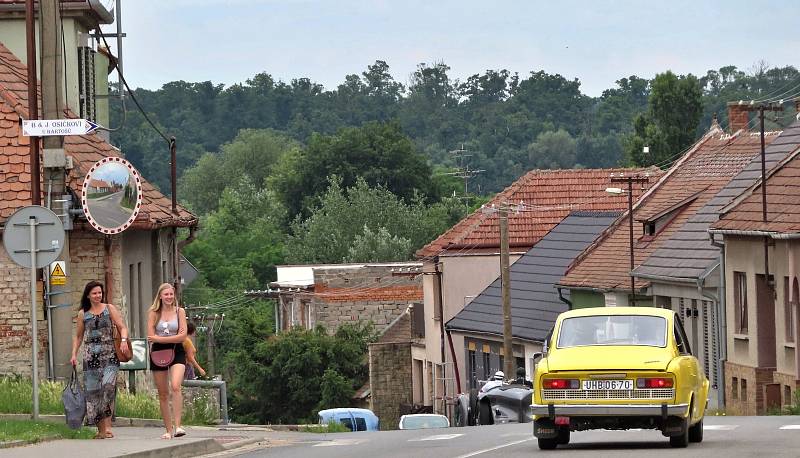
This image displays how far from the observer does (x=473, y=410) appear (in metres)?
36.1

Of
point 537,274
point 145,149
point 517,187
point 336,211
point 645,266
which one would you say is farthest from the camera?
point 145,149

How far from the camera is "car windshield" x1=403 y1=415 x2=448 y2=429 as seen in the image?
45.5 metres

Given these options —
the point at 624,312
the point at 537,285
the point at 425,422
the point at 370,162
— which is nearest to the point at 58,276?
the point at 624,312

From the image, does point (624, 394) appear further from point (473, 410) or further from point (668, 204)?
point (668, 204)

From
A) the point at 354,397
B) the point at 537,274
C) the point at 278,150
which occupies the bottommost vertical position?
the point at 354,397

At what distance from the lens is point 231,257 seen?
115 meters

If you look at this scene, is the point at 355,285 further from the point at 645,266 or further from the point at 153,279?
the point at 153,279

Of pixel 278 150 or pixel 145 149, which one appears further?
pixel 145 149

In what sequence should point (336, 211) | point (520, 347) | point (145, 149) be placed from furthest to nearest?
point (145, 149) → point (336, 211) → point (520, 347)

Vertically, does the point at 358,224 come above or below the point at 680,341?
above

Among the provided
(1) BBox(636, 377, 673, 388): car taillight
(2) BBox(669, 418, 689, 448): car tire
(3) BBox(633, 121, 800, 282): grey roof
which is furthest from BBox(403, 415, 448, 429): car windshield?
(1) BBox(636, 377, 673, 388): car taillight

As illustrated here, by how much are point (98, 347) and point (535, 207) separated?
46.0 m

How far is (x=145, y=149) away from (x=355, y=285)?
337 feet

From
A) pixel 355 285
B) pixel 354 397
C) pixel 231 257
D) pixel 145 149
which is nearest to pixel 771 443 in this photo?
pixel 354 397
